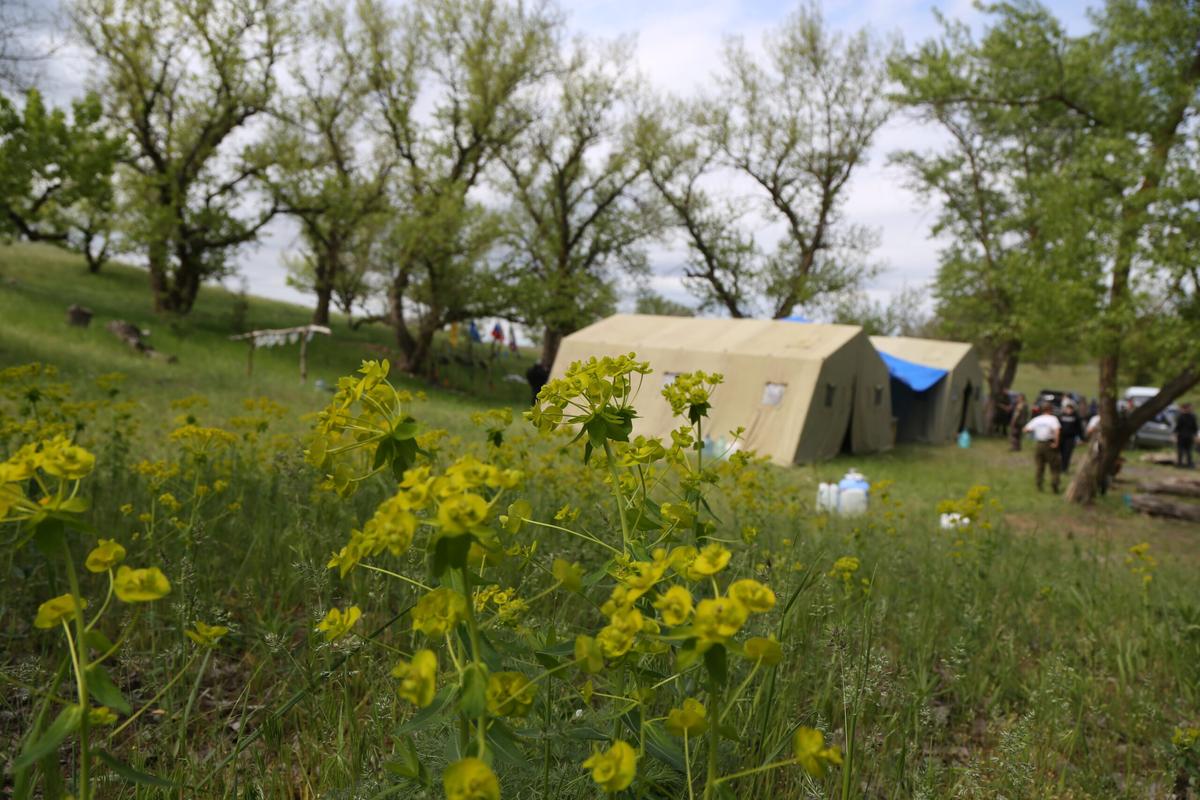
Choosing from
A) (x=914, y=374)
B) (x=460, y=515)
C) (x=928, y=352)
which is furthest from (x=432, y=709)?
(x=928, y=352)

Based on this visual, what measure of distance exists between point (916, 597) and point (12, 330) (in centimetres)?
2091

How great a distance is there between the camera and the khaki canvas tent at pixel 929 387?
69.0 ft

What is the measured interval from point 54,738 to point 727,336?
14861mm

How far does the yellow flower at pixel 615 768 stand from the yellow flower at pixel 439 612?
0.25 metres

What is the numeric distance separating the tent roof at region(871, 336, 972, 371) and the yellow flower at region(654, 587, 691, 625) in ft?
72.9

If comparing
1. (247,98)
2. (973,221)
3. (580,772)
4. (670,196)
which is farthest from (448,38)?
(580,772)

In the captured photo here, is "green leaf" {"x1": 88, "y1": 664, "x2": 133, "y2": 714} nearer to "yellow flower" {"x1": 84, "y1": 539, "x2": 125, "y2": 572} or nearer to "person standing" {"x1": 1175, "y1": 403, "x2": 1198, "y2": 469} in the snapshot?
"yellow flower" {"x1": 84, "y1": 539, "x2": 125, "y2": 572}

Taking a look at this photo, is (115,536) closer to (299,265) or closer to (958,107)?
(958,107)

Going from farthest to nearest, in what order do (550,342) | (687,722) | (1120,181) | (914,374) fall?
1. (550,342)
2. (914,374)
3. (1120,181)
4. (687,722)

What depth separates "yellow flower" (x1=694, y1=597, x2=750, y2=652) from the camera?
83cm

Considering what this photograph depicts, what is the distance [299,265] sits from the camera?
33688 mm

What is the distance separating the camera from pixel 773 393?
45.3 feet

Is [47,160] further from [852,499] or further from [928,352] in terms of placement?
[928,352]

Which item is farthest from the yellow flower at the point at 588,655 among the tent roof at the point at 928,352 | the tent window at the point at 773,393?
the tent roof at the point at 928,352
